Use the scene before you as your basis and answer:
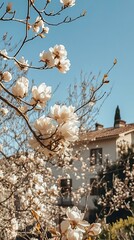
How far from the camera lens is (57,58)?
2219mm

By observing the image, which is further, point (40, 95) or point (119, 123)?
point (119, 123)

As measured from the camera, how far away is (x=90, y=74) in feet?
33.0

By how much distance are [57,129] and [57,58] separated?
0.64m

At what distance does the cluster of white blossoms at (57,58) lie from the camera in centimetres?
219

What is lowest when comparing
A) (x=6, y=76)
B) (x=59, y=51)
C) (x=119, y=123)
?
(x=6, y=76)

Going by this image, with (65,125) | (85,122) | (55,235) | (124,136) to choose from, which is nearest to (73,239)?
(55,235)

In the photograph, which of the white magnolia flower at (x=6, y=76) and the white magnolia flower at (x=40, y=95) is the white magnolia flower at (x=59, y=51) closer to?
the white magnolia flower at (x=6, y=76)

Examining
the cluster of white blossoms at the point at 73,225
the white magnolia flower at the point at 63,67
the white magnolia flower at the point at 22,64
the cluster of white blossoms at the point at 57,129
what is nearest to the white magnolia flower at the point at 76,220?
the cluster of white blossoms at the point at 73,225

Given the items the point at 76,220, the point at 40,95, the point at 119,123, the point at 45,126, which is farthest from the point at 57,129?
the point at 119,123

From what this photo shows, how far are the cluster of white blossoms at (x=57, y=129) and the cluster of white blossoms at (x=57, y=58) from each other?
1.57ft

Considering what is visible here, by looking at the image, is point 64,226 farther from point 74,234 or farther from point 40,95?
point 40,95

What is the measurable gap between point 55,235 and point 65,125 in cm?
49

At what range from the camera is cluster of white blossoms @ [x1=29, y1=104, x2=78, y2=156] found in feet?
5.66

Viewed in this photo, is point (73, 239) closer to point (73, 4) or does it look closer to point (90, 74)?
point (73, 4)
